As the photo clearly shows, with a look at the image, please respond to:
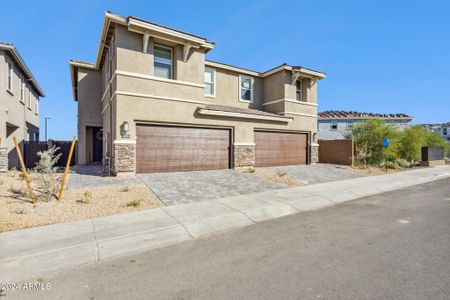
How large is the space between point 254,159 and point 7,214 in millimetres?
11303

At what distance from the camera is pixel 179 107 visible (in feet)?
39.2

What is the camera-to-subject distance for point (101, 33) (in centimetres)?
1190

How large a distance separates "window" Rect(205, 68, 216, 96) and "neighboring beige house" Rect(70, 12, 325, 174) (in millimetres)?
64

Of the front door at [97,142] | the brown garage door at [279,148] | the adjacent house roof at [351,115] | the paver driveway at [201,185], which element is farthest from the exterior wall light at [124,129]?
the adjacent house roof at [351,115]

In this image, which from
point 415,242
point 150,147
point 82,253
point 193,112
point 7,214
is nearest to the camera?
point 82,253

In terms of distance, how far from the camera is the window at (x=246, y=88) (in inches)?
671

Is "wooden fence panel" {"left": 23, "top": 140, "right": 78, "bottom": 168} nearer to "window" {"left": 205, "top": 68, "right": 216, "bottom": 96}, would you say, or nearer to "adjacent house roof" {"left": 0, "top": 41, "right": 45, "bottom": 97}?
"adjacent house roof" {"left": 0, "top": 41, "right": 45, "bottom": 97}

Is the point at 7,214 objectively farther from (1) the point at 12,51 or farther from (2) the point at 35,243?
(1) the point at 12,51

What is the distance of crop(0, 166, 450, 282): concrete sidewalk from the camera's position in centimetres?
395

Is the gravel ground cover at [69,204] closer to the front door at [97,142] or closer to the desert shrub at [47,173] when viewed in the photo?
the desert shrub at [47,173]

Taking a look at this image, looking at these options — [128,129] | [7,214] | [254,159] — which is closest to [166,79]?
[128,129]

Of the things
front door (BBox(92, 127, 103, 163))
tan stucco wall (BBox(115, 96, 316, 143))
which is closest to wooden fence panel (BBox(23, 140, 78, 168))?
front door (BBox(92, 127, 103, 163))

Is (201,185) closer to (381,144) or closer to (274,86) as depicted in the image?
(274,86)

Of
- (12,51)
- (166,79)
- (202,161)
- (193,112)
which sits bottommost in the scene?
(202,161)
